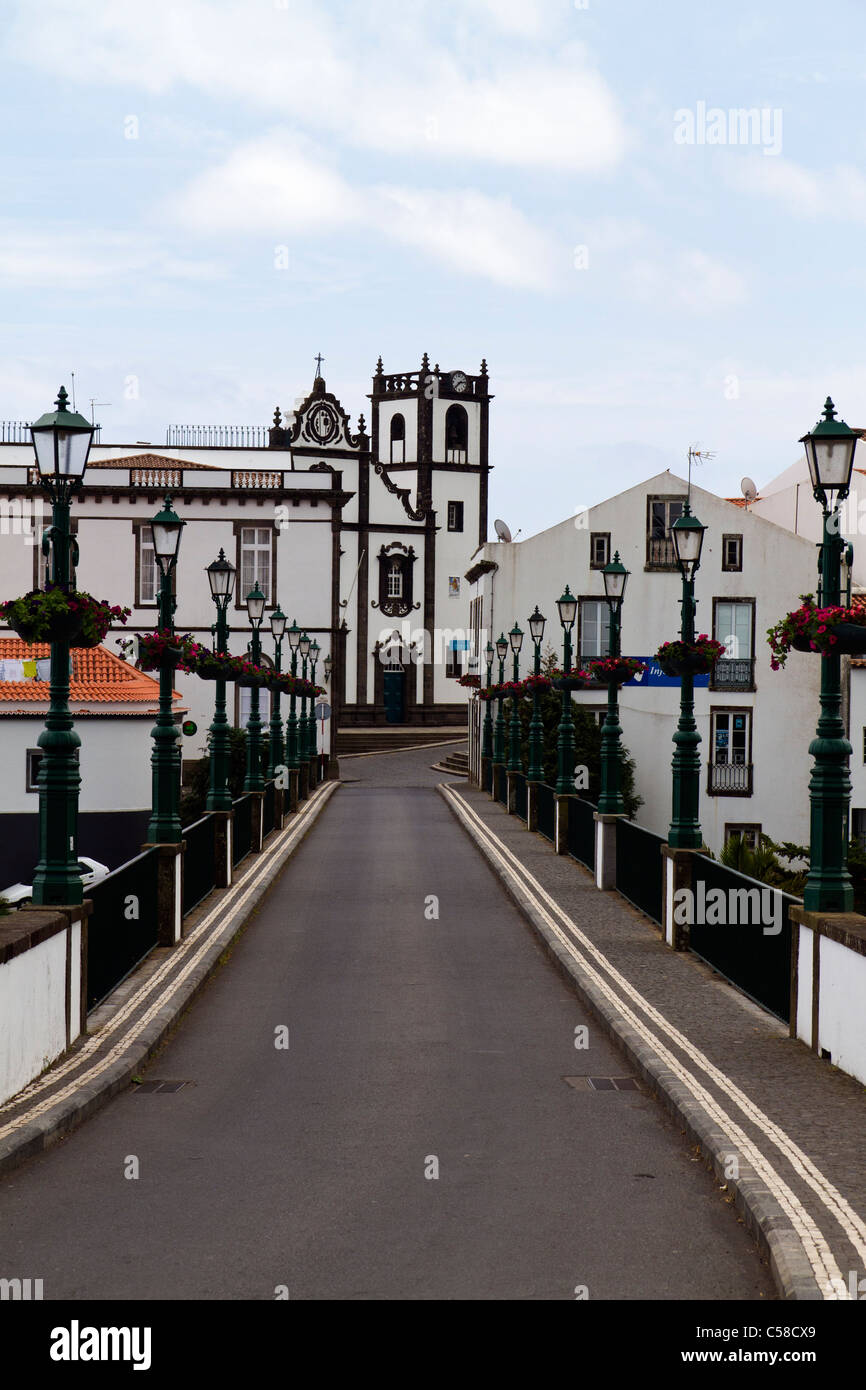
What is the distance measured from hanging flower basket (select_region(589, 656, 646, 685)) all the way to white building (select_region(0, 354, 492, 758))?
96.6 ft

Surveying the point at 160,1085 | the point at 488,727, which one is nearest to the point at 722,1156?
the point at 160,1085

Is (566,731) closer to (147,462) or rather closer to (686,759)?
(686,759)

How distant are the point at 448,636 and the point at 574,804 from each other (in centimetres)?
5093

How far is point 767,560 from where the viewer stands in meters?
48.6

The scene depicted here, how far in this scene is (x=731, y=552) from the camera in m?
48.6

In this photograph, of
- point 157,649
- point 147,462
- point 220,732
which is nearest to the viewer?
point 157,649

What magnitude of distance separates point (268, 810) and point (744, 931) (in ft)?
57.9

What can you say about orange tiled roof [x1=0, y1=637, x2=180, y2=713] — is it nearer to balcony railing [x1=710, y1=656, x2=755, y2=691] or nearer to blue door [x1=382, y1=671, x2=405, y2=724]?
balcony railing [x1=710, y1=656, x2=755, y2=691]

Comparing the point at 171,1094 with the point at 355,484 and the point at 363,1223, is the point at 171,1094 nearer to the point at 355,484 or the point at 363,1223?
the point at 363,1223

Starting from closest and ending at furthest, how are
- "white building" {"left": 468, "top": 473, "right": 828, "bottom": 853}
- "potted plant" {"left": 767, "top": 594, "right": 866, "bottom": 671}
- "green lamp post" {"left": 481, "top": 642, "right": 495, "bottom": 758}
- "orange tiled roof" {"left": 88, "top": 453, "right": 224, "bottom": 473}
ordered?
"potted plant" {"left": 767, "top": 594, "right": 866, "bottom": 671}
"white building" {"left": 468, "top": 473, "right": 828, "bottom": 853}
"green lamp post" {"left": 481, "top": 642, "right": 495, "bottom": 758}
"orange tiled roof" {"left": 88, "top": 453, "right": 224, "bottom": 473}

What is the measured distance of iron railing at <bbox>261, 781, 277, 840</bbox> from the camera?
2780 centimetres

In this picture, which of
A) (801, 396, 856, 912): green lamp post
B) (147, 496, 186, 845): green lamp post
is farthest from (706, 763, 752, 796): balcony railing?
(801, 396, 856, 912): green lamp post

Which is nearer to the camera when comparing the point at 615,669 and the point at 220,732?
the point at 615,669

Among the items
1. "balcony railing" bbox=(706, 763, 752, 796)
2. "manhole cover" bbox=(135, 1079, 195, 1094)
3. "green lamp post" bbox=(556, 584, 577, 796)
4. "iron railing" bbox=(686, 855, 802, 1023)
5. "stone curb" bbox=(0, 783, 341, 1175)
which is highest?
"green lamp post" bbox=(556, 584, 577, 796)
